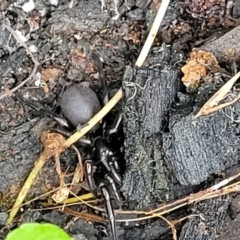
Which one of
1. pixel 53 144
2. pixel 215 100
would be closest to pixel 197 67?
pixel 215 100

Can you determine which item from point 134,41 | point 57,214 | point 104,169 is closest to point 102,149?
point 104,169

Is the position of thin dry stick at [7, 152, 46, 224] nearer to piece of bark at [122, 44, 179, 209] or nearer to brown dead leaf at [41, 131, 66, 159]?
brown dead leaf at [41, 131, 66, 159]

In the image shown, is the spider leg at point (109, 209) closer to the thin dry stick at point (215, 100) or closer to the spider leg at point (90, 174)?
the spider leg at point (90, 174)

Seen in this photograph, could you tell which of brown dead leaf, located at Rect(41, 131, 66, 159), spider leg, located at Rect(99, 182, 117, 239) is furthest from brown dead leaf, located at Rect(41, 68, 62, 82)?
spider leg, located at Rect(99, 182, 117, 239)

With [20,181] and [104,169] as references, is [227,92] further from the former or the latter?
[20,181]

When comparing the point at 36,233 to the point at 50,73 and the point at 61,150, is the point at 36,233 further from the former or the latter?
the point at 50,73
